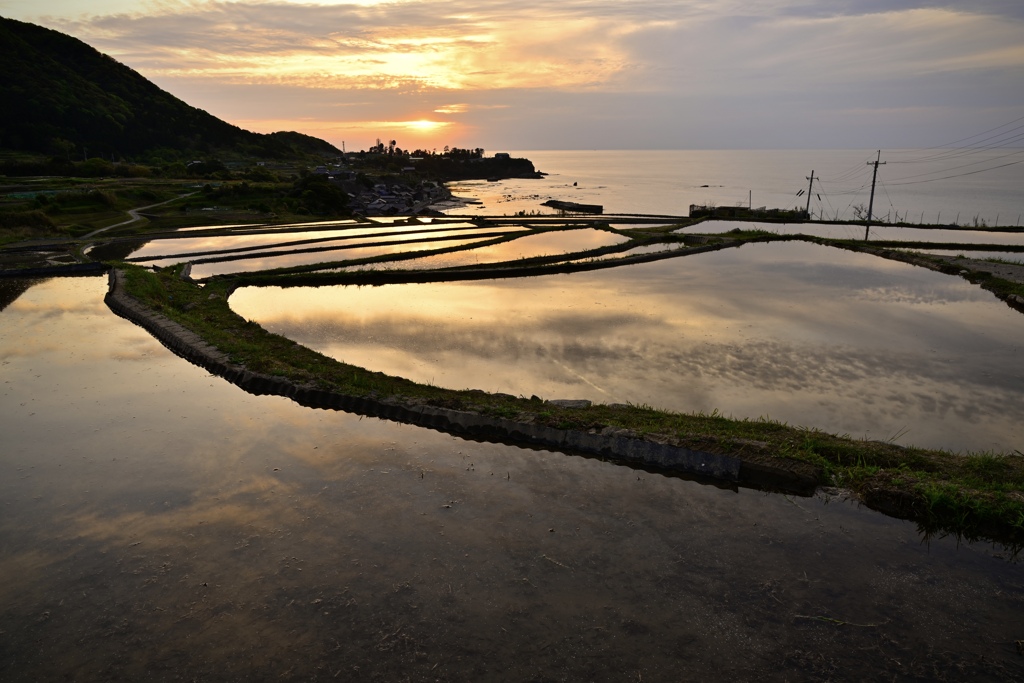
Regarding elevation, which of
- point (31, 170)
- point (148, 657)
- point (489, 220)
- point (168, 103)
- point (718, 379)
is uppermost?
point (168, 103)

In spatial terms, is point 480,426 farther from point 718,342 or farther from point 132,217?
point 132,217

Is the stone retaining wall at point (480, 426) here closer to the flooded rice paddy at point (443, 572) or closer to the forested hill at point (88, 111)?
the flooded rice paddy at point (443, 572)

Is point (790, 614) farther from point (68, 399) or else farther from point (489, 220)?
point (489, 220)

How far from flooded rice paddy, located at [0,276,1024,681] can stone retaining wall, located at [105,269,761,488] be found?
0.30 meters

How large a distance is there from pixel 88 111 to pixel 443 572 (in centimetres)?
10590

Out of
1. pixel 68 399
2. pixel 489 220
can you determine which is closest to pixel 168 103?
pixel 489 220

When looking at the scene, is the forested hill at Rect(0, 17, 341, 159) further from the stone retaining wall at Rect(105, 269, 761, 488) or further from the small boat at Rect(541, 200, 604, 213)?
the stone retaining wall at Rect(105, 269, 761, 488)

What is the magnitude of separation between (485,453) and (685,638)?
4.41 meters

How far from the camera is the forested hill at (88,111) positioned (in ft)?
252

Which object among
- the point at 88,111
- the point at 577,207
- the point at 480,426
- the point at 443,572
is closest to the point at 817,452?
the point at 480,426

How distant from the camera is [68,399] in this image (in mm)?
11070

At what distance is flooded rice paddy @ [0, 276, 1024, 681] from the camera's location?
206 inches

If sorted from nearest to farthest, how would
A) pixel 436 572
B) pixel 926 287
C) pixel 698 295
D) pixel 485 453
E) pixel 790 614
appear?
pixel 790 614 < pixel 436 572 < pixel 485 453 < pixel 698 295 < pixel 926 287

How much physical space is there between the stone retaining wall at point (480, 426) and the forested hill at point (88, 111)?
82433 mm
